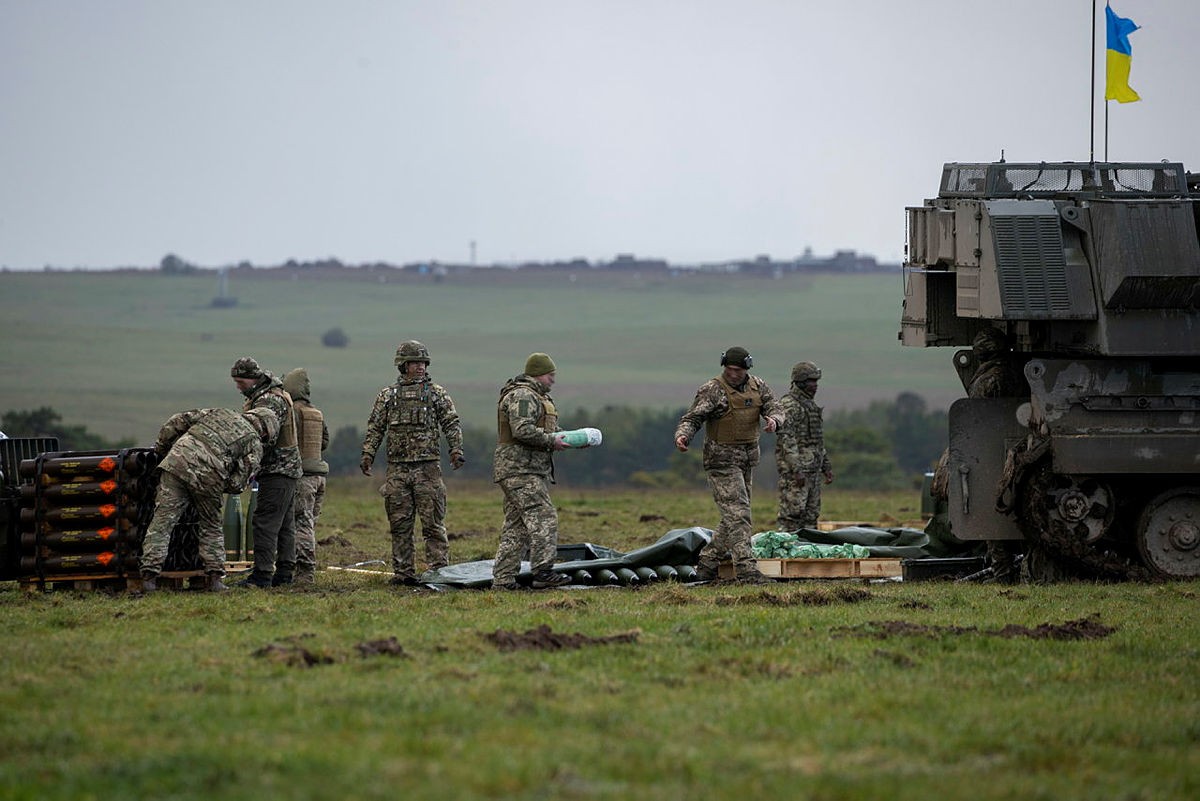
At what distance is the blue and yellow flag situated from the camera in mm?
21406

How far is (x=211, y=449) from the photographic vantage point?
51.7 feet

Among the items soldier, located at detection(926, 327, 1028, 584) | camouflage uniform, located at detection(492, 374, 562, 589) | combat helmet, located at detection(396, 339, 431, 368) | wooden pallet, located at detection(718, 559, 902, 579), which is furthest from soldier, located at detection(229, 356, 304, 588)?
soldier, located at detection(926, 327, 1028, 584)

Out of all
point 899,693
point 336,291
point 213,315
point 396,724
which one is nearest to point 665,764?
point 396,724

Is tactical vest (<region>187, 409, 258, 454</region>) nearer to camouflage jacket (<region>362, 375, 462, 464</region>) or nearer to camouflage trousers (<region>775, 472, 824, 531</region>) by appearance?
camouflage jacket (<region>362, 375, 462, 464</region>)

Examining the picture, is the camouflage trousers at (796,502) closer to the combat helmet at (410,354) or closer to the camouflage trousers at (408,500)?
the camouflage trousers at (408,500)

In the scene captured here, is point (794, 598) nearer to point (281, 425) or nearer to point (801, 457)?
point (281, 425)

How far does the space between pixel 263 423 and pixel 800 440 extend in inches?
337

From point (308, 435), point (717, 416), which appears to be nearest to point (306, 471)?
point (308, 435)

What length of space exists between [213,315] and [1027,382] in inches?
4698

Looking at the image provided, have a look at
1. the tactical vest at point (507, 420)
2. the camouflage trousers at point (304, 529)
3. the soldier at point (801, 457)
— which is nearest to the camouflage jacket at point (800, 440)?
the soldier at point (801, 457)

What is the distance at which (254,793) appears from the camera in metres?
7.97

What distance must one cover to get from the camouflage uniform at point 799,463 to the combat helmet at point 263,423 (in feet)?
26.6

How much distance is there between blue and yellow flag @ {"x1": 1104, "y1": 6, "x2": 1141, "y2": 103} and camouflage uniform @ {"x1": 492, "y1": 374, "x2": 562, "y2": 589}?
9.42 metres

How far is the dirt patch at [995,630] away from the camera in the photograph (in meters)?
12.8
